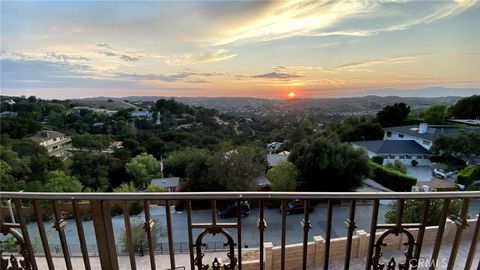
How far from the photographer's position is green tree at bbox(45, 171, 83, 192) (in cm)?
784

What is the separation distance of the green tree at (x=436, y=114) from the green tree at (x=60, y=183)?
980 centimetres

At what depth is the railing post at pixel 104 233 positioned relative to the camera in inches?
38.2

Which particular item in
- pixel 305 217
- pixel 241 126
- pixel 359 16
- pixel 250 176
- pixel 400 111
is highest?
pixel 359 16

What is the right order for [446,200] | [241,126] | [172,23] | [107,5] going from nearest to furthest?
[446,200], [107,5], [172,23], [241,126]

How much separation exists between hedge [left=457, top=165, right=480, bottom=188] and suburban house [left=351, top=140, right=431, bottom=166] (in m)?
1.87

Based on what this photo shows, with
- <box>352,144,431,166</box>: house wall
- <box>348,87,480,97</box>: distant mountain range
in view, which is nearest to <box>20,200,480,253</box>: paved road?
<box>348,87,480,97</box>: distant mountain range

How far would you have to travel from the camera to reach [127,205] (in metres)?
0.98

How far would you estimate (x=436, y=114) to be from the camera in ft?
22.2

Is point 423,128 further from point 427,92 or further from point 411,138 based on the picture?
point 427,92

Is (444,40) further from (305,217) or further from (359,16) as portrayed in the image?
(305,217)

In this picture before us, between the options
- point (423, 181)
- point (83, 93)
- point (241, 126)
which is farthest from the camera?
point (241, 126)

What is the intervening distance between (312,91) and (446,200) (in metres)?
6.48

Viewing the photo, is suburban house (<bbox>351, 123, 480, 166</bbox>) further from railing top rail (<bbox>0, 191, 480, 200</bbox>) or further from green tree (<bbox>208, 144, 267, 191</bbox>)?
railing top rail (<bbox>0, 191, 480, 200</bbox>)

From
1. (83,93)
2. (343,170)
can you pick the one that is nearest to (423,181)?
(343,170)
